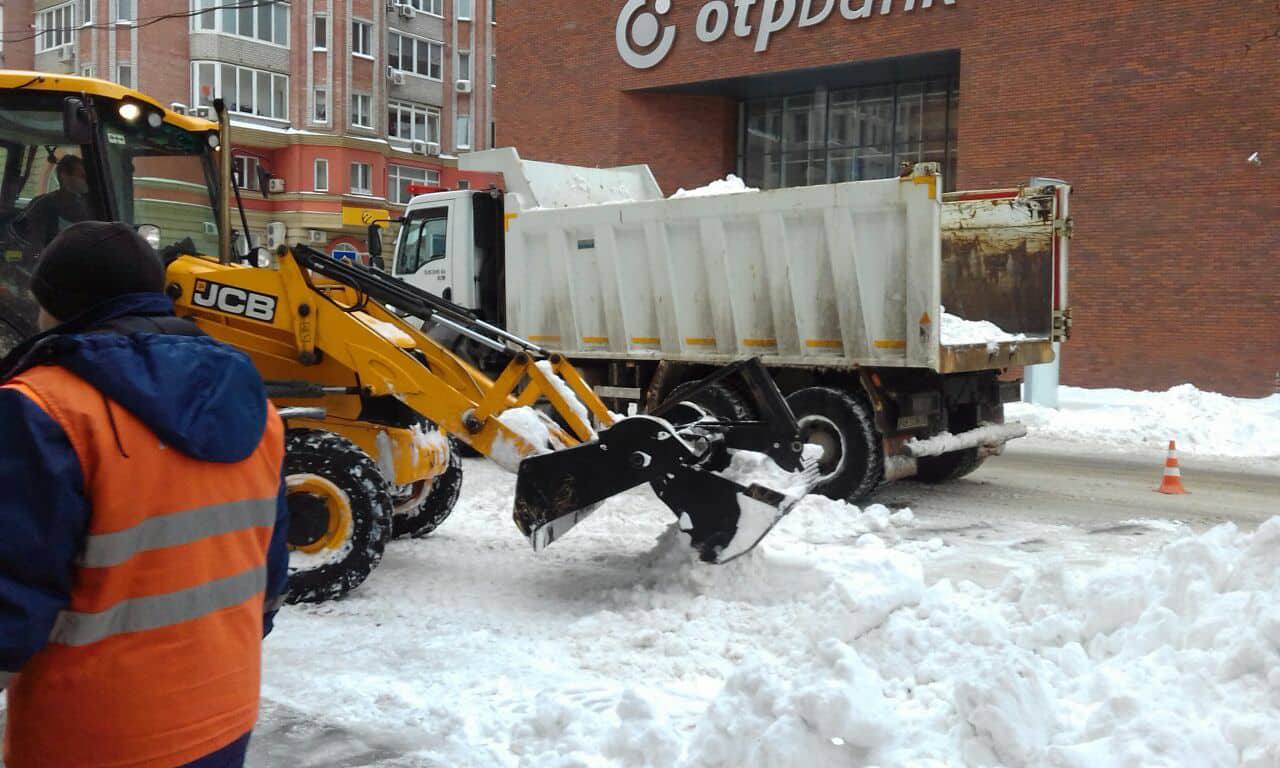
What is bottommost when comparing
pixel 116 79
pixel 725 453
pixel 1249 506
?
pixel 1249 506

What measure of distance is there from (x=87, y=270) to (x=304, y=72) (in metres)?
43.0

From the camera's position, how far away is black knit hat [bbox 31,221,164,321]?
2.19 m

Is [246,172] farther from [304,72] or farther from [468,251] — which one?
[304,72]

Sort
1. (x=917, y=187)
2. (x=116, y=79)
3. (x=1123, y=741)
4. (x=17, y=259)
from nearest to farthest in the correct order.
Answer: (x=1123, y=741) → (x=17, y=259) → (x=917, y=187) → (x=116, y=79)

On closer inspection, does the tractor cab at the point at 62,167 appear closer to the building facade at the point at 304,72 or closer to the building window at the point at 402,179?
the building facade at the point at 304,72

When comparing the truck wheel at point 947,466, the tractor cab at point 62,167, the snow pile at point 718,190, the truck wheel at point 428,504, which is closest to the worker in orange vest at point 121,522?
the tractor cab at point 62,167

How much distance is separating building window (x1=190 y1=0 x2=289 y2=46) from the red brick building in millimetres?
20685

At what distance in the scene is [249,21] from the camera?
41281 mm

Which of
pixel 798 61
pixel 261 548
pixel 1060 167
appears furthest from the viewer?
pixel 798 61

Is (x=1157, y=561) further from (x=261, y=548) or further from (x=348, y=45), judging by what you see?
(x=348, y=45)

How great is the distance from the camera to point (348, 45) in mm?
43125

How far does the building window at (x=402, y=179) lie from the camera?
147ft

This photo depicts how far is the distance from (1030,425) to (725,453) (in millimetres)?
9767


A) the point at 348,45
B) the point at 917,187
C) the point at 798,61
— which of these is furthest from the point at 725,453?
the point at 348,45
